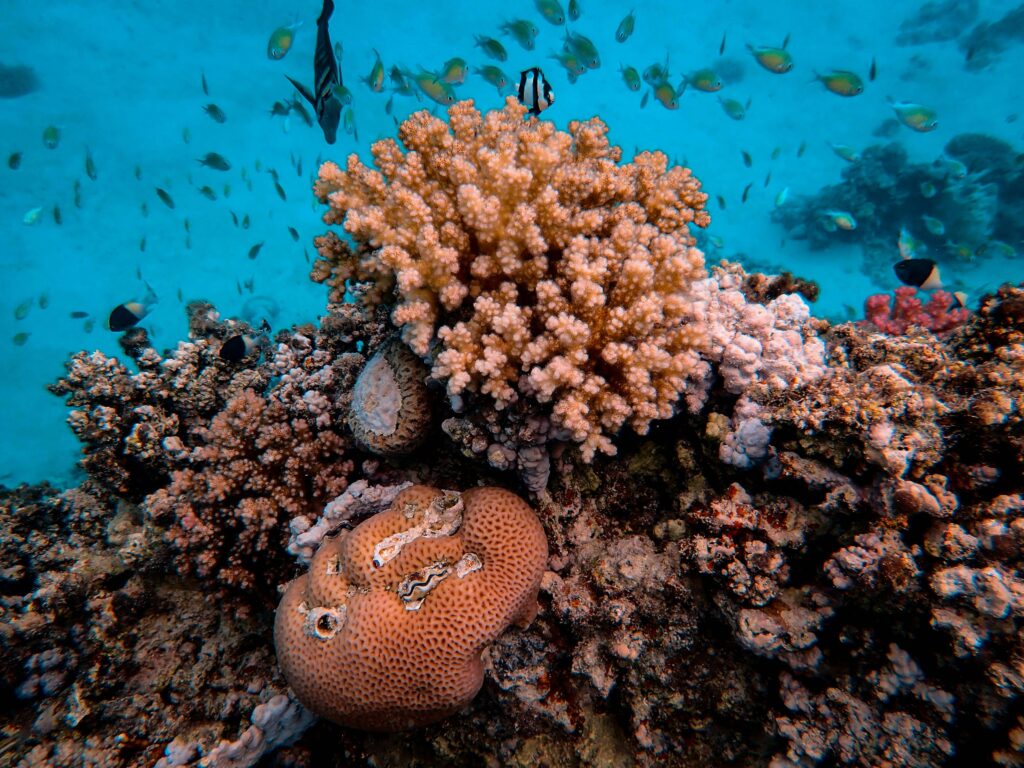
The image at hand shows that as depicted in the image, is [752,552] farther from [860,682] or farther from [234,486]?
[234,486]

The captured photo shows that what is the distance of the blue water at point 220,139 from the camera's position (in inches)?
1368

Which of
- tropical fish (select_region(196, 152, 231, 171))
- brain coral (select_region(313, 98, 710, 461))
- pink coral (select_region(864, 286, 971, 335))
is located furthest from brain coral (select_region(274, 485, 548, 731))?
tropical fish (select_region(196, 152, 231, 171))

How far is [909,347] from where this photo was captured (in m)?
2.59

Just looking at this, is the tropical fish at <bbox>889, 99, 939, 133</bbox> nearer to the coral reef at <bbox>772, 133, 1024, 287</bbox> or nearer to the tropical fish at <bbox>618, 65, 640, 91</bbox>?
the tropical fish at <bbox>618, 65, 640, 91</bbox>

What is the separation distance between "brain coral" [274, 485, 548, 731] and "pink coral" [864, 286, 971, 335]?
167 inches

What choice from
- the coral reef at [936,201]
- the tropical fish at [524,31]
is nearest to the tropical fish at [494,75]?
the tropical fish at [524,31]

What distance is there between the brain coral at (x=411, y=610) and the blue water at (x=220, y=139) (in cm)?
2853

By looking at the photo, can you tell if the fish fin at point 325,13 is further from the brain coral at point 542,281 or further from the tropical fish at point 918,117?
the tropical fish at point 918,117

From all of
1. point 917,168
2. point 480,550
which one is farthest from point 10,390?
point 917,168

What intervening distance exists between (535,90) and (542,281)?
2.79m

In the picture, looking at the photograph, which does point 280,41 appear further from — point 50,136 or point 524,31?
point 50,136

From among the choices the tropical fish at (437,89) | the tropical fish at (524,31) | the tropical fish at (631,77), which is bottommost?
the tropical fish at (437,89)

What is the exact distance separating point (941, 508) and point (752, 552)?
30.1 inches

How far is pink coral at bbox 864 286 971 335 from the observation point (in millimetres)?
4605
